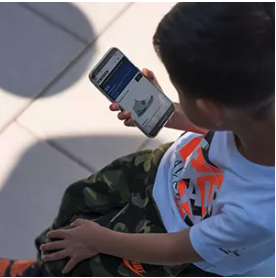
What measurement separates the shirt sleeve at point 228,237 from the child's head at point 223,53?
0.53ft

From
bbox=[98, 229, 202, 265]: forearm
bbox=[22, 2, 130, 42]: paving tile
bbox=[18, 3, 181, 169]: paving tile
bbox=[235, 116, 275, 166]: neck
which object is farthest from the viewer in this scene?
bbox=[22, 2, 130, 42]: paving tile

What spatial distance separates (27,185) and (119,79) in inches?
18.0

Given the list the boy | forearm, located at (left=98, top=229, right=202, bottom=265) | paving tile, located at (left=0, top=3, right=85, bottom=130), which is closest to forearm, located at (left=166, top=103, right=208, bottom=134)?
the boy

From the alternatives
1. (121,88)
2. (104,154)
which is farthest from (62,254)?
(104,154)

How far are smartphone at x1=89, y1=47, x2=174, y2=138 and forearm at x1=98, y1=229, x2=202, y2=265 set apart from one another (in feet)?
0.69

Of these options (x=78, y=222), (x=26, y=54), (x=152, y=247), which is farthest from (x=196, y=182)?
(x=26, y=54)

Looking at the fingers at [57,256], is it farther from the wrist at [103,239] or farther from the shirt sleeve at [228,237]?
the shirt sleeve at [228,237]

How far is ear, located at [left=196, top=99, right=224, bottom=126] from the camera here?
80cm

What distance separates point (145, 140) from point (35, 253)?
0.42 meters

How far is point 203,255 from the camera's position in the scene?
35.8 inches

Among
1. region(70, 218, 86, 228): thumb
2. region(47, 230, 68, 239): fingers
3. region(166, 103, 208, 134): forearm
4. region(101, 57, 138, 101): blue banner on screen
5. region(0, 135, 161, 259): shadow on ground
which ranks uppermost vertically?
region(101, 57, 138, 101): blue banner on screen

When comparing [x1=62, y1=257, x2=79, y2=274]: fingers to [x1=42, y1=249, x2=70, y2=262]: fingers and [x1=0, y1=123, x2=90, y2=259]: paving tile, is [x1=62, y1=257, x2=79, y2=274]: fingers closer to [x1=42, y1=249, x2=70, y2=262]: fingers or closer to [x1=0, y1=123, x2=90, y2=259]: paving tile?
[x1=42, y1=249, x2=70, y2=262]: fingers

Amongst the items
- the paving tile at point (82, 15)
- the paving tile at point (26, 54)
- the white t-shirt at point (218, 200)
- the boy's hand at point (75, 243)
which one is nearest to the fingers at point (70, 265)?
the boy's hand at point (75, 243)

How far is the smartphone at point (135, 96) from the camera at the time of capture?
1.08 m
